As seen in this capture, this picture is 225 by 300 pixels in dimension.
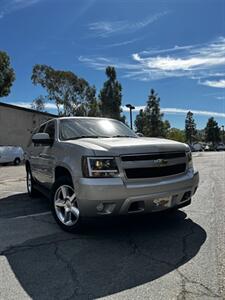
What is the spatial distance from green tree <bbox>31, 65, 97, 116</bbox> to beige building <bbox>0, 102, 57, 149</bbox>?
11.2m

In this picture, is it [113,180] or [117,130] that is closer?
[113,180]

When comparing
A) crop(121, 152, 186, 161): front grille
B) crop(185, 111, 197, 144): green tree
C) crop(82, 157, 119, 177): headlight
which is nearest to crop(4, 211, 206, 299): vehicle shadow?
crop(82, 157, 119, 177): headlight

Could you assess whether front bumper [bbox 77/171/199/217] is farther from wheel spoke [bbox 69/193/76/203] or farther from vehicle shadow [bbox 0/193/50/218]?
vehicle shadow [bbox 0/193/50/218]

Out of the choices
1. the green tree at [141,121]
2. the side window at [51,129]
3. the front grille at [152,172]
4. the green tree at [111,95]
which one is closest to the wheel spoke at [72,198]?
A: the front grille at [152,172]

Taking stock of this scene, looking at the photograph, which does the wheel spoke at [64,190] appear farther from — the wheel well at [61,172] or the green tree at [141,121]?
the green tree at [141,121]

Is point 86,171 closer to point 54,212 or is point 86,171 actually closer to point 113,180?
point 113,180

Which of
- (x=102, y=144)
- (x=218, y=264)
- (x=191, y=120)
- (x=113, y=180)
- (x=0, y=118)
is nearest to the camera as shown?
(x=218, y=264)

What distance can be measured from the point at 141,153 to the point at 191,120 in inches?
3907

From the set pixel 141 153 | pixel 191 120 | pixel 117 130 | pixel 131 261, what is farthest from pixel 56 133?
pixel 191 120

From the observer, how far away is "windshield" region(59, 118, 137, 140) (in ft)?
19.1

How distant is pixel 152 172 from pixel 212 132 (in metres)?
99.3

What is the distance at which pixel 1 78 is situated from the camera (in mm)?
34938

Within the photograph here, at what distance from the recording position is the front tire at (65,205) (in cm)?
482

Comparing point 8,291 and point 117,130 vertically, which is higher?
point 117,130
